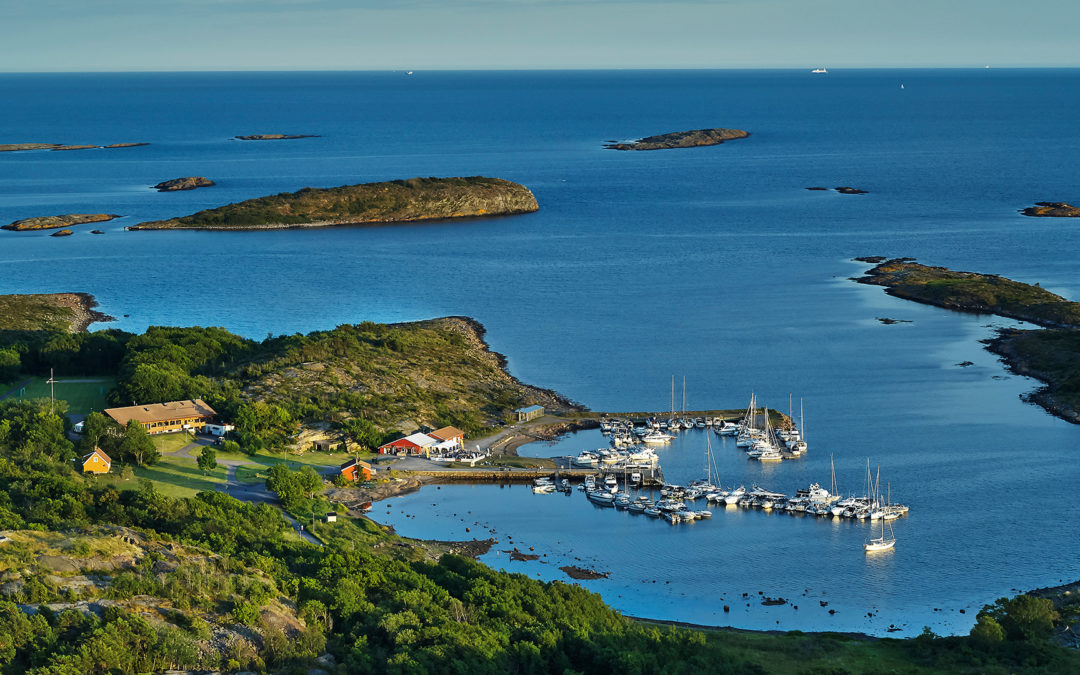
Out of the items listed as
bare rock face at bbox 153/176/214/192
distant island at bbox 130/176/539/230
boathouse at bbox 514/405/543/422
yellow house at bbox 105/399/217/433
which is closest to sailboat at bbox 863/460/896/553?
boathouse at bbox 514/405/543/422

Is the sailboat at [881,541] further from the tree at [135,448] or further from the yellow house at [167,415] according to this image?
the yellow house at [167,415]

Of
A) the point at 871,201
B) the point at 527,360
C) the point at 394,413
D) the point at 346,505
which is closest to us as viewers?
the point at 346,505

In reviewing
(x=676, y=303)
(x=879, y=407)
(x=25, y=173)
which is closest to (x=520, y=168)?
(x=25, y=173)

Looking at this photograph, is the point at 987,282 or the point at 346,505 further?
the point at 987,282

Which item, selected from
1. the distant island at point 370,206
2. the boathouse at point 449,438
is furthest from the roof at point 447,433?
the distant island at point 370,206

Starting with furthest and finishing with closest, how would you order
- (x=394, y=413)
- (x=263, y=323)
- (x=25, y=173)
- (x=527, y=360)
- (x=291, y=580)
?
(x=25, y=173), (x=263, y=323), (x=527, y=360), (x=394, y=413), (x=291, y=580)

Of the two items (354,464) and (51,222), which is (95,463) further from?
(51,222)

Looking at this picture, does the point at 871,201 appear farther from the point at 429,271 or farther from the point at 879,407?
the point at 879,407

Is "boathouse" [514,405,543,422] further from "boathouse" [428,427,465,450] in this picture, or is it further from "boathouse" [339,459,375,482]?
"boathouse" [339,459,375,482]
